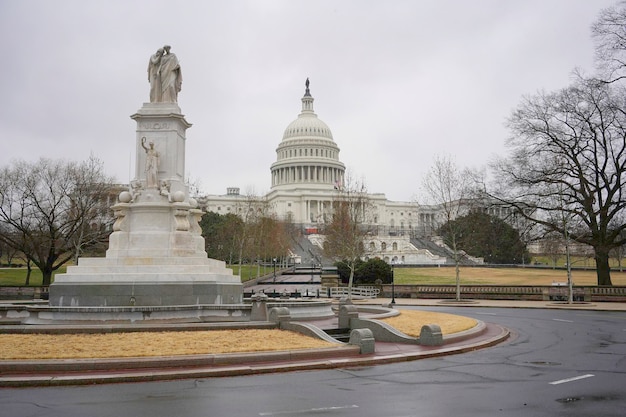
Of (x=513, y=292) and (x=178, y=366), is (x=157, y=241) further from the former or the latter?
(x=513, y=292)

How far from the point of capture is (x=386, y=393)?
10734 mm

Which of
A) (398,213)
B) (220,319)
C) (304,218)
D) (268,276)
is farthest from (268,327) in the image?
(398,213)

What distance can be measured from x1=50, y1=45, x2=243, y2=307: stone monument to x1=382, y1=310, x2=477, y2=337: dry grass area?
596 centimetres

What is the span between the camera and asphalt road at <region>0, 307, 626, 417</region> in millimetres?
9219

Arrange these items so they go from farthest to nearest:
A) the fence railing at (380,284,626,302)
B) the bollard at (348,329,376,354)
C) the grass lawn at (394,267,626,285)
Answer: the grass lawn at (394,267,626,285) < the fence railing at (380,284,626,302) < the bollard at (348,329,376,354)

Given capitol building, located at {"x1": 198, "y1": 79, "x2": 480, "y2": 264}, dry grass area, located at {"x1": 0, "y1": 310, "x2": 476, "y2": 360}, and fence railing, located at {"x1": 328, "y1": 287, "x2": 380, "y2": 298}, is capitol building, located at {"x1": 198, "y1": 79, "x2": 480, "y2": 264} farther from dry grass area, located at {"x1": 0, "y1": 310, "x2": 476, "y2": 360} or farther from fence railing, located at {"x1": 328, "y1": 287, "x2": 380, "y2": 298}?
dry grass area, located at {"x1": 0, "y1": 310, "x2": 476, "y2": 360}

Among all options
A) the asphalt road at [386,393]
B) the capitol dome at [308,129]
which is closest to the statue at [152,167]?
the asphalt road at [386,393]

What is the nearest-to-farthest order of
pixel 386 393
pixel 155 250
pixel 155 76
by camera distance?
pixel 386 393 → pixel 155 250 → pixel 155 76

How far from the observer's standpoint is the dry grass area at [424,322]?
19.3m

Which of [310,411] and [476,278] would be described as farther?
A: [476,278]

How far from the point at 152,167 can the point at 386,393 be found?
14909 millimetres

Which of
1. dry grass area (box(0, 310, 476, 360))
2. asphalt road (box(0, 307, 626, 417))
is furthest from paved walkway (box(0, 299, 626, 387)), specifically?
dry grass area (box(0, 310, 476, 360))

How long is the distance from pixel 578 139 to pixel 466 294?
48.2 ft

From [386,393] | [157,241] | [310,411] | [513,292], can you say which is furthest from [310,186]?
[310,411]
